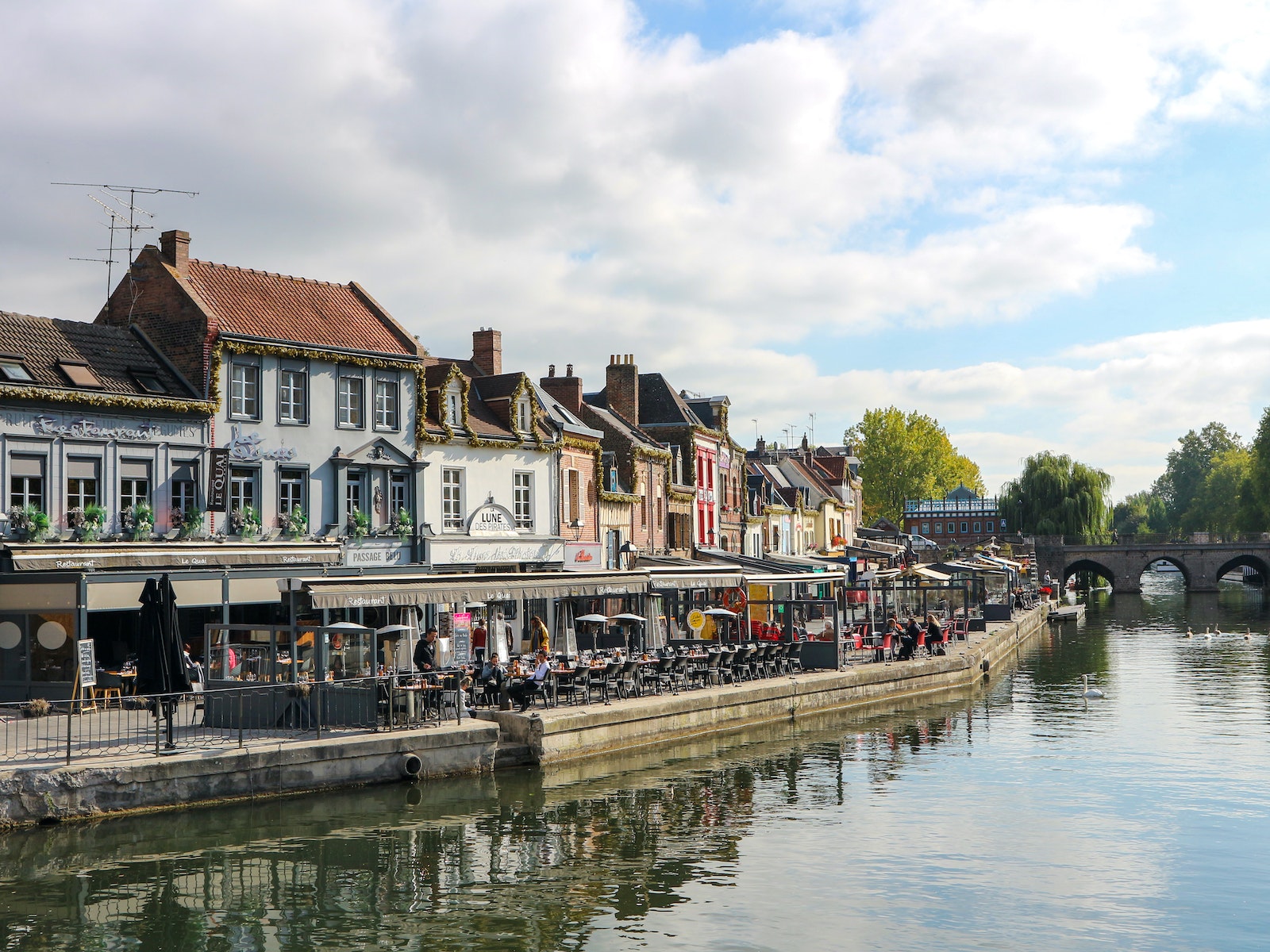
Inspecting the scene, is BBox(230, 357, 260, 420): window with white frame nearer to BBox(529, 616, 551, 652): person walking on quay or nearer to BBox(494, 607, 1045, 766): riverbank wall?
BBox(529, 616, 551, 652): person walking on quay

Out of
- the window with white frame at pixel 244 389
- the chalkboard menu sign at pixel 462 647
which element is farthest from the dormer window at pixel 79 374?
the chalkboard menu sign at pixel 462 647

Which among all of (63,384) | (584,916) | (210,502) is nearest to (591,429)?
(210,502)

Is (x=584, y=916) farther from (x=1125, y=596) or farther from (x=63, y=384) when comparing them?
(x=1125, y=596)

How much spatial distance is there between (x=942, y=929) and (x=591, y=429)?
107ft

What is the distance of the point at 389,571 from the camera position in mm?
34281

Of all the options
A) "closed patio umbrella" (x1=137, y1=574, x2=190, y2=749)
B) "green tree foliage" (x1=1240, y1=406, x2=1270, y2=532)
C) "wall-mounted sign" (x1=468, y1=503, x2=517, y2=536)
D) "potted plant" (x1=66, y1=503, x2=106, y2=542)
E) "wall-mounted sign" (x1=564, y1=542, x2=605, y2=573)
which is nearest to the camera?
"closed patio umbrella" (x1=137, y1=574, x2=190, y2=749)

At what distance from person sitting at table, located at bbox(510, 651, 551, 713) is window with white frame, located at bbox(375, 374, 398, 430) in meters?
12.2

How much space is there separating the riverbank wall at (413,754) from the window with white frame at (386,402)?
41.2ft

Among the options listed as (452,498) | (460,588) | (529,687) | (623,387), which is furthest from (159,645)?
(623,387)

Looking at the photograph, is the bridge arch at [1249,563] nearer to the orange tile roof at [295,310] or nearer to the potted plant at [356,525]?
the orange tile roof at [295,310]

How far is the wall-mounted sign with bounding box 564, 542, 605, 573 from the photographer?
137 ft

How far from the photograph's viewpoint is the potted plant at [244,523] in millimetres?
30344

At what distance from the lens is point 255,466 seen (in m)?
31.2

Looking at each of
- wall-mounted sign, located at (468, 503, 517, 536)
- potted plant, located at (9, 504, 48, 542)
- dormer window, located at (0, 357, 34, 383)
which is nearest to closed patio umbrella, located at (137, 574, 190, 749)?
potted plant, located at (9, 504, 48, 542)
